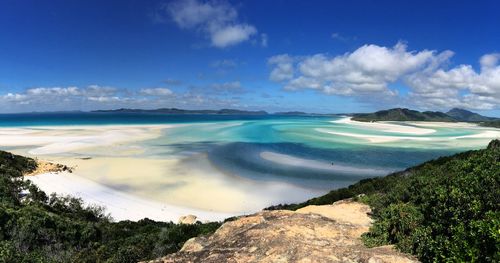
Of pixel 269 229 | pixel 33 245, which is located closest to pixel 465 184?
pixel 269 229

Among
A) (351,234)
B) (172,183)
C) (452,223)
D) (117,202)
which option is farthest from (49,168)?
(452,223)

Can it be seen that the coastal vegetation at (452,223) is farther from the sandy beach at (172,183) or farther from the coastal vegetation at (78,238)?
the sandy beach at (172,183)

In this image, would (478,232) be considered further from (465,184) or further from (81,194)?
(81,194)

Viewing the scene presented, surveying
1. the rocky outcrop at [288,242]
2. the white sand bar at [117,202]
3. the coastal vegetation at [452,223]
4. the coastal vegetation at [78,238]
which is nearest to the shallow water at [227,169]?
the white sand bar at [117,202]

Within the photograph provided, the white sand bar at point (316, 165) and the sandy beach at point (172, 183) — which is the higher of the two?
the white sand bar at point (316, 165)

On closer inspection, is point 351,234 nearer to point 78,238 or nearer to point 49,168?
point 78,238

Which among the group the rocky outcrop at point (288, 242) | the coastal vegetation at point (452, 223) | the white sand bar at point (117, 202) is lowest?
the white sand bar at point (117, 202)
